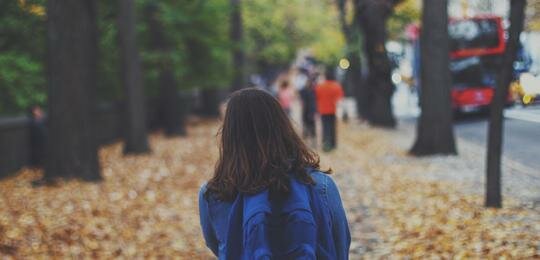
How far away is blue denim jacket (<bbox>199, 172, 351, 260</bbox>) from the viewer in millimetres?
3209

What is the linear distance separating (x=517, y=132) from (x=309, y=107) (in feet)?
17.0

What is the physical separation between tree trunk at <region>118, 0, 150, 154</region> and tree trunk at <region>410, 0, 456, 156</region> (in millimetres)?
6907

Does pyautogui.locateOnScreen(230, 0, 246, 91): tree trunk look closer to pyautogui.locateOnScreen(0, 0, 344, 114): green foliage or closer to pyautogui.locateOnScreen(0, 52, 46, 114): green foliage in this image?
pyautogui.locateOnScreen(0, 0, 344, 114): green foliage

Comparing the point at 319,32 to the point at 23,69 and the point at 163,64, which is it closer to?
the point at 163,64

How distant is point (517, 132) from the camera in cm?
2095

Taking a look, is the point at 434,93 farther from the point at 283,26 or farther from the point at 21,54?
the point at 283,26

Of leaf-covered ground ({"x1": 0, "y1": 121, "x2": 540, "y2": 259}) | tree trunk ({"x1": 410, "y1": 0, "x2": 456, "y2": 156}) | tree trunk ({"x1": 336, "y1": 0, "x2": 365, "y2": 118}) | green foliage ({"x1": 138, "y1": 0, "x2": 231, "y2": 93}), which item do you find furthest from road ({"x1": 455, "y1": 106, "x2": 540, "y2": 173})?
green foliage ({"x1": 138, "y1": 0, "x2": 231, "y2": 93})

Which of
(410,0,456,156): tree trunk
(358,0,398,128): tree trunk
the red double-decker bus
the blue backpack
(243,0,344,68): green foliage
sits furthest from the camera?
(243,0,344,68): green foliage

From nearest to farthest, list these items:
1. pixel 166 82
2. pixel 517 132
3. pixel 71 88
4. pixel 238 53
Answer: pixel 71 88 < pixel 517 132 < pixel 166 82 < pixel 238 53

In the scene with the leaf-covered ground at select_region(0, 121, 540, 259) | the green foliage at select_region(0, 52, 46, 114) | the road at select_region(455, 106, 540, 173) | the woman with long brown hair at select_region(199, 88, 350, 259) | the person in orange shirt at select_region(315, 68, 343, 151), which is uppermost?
the woman with long brown hair at select_region(199, 88, 350, 259)

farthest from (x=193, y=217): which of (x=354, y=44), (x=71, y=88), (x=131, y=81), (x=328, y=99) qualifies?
(x=354, y=44)

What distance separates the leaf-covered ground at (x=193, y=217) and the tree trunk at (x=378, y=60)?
7820 mm

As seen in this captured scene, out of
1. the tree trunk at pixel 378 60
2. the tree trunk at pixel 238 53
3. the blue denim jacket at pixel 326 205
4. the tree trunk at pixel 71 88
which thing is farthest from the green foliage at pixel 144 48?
the blue denim jacket at pixel 326 205

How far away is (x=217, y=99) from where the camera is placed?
40125 millimetres
